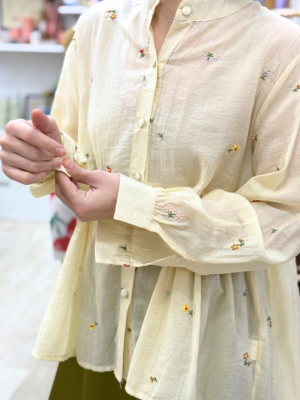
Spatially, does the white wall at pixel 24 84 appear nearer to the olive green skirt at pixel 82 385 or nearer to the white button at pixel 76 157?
the olive green skirt at pixel 82 385

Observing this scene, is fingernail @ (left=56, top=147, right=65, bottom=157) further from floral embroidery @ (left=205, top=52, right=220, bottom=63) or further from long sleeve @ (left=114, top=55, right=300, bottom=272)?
floral embroidery @ (left=205, top=52, right=220, bottom=63)

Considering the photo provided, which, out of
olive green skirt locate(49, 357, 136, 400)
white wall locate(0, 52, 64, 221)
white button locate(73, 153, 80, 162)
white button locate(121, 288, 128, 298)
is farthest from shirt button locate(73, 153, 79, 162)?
white wall locate(0, 52, 64, 221)

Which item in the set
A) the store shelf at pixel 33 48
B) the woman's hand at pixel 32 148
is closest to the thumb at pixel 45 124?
the woman's hand at pixel 32 148

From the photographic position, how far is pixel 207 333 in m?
0.76

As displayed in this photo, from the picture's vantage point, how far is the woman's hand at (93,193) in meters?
0.67

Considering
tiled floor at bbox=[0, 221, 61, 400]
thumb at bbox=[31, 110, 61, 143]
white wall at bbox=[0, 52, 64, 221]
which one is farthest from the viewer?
white wall at bbox=[0, 52, 64, 221]

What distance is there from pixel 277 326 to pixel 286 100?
1.47 ft

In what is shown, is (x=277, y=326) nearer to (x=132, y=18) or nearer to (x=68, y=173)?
(x=68, y=173)

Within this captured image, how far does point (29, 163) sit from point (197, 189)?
0.94ft

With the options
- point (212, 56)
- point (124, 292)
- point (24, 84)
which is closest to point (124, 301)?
point (124, 292)

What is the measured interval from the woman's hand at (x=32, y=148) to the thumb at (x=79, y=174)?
16mm

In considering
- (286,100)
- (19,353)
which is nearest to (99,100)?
(286,100)

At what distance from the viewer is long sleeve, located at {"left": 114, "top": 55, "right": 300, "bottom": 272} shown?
672mm

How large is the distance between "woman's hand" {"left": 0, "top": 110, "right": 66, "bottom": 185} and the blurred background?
1.67 metres
